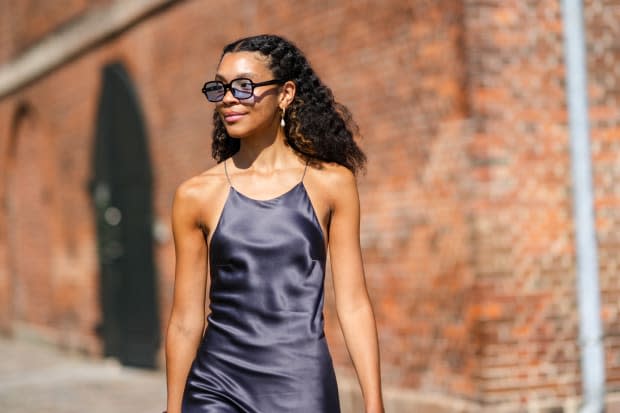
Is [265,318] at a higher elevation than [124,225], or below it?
higher

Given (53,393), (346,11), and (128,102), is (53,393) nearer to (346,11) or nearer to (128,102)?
(128,102)

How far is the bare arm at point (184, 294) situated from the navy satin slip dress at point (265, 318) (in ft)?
0.22

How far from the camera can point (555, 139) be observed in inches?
272

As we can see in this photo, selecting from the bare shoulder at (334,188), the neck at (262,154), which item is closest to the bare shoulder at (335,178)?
the bare shoulder at (334,188)

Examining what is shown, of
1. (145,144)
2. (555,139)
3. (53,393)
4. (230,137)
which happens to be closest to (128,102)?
(145,144)

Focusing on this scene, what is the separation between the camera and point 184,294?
333 cm

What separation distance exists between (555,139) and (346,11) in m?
1.98

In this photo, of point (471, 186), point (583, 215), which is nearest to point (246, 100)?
point (471, 186)

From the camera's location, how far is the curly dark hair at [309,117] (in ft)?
11.0

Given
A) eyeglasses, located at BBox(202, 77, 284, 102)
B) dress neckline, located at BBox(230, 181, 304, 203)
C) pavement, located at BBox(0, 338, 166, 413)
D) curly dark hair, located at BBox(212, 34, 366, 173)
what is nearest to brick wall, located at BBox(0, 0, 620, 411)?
pavement, located at BBox(0, 338, 166, 413)

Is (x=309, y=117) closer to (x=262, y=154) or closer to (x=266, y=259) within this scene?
(x=262, y=154)

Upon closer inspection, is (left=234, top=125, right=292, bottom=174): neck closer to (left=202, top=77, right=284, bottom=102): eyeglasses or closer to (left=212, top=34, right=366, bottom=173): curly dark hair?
(left=212, top=34, right=366, bottom=173): curly dark hair

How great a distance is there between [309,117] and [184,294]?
2.12 ft

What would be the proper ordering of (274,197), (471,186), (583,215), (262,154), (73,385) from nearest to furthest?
1. (274,197)
2. (262,154)
3. (583,215)
4. (471,186)
5. (73,385)
